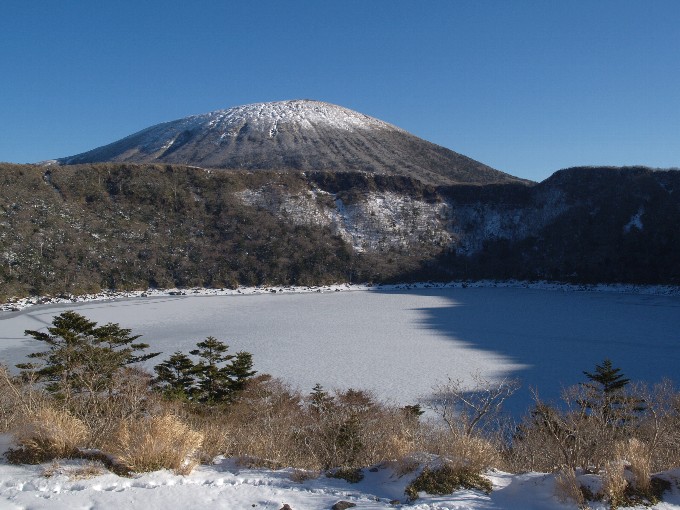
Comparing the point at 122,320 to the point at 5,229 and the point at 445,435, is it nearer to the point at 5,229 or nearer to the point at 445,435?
the point at 5,229

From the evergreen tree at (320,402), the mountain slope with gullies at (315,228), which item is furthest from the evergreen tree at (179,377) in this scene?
the mountain slope with gullies at (315,228)

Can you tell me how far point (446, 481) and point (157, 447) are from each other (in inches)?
95.8

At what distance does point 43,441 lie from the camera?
14.9 feet

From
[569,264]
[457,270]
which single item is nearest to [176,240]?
[457,270]

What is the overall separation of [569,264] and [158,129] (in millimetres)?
79672

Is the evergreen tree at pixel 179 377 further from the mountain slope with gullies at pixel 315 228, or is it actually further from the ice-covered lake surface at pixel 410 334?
the mountain slope with gullies at pixel 315 228

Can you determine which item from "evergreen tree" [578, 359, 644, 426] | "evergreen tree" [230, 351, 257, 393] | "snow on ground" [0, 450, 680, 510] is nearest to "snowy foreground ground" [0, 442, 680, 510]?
"snow on ground" [0, 450, 680, 510]

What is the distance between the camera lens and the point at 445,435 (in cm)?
559

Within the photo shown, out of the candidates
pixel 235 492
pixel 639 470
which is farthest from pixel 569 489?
pixel 235 492

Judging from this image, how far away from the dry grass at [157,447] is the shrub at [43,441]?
352mm

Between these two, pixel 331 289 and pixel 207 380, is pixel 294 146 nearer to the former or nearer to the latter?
pixel 331 289

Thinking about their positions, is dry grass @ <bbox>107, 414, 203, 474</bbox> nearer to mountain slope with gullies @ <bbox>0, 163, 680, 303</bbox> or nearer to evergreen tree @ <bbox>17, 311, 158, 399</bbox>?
evergreen tree @ <bbox>17, 311, 158, 399</bbox>

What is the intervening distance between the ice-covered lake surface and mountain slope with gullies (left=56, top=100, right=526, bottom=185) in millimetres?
37894

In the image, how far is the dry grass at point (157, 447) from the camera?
4.33 m
